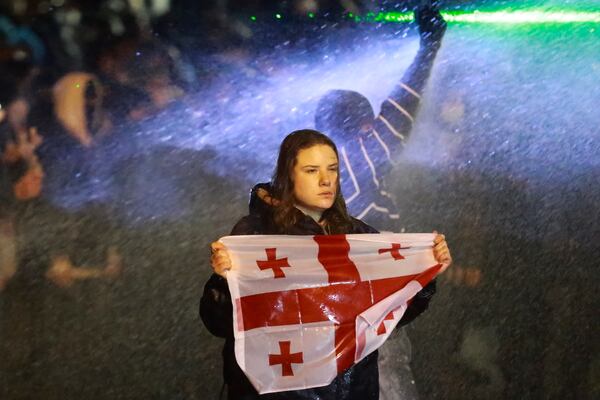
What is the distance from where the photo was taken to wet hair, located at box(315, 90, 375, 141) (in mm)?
4574

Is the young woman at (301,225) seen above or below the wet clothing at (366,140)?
above

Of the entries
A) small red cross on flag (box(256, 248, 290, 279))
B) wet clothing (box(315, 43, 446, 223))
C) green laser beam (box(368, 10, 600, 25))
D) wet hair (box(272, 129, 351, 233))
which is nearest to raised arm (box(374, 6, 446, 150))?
wet clothing (box(315, 43, 446, 223))

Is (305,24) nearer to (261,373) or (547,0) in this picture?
(547,0)

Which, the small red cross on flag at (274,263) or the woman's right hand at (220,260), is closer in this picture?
the woman's right hand at (220,260)

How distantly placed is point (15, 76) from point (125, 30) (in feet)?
2.38

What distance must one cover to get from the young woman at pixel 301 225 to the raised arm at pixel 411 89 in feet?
7.84

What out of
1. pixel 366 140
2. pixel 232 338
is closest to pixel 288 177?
pixel 232 338

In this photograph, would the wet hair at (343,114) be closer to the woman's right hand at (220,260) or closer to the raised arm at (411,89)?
the raised arm at (411,89)

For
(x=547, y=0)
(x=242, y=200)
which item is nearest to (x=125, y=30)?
(x=242, y=200)

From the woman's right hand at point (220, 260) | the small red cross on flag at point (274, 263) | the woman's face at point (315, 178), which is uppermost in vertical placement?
the woman's face at point (315, 178)

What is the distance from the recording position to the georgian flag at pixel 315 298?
2.09 metres

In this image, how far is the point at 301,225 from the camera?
2.28 metres

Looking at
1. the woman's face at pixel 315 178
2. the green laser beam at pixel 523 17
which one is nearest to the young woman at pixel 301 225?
the woman's face at pixel 315 178

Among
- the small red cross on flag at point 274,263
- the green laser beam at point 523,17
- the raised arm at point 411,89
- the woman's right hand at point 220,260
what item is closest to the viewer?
the woman's right hand at point 220,260
